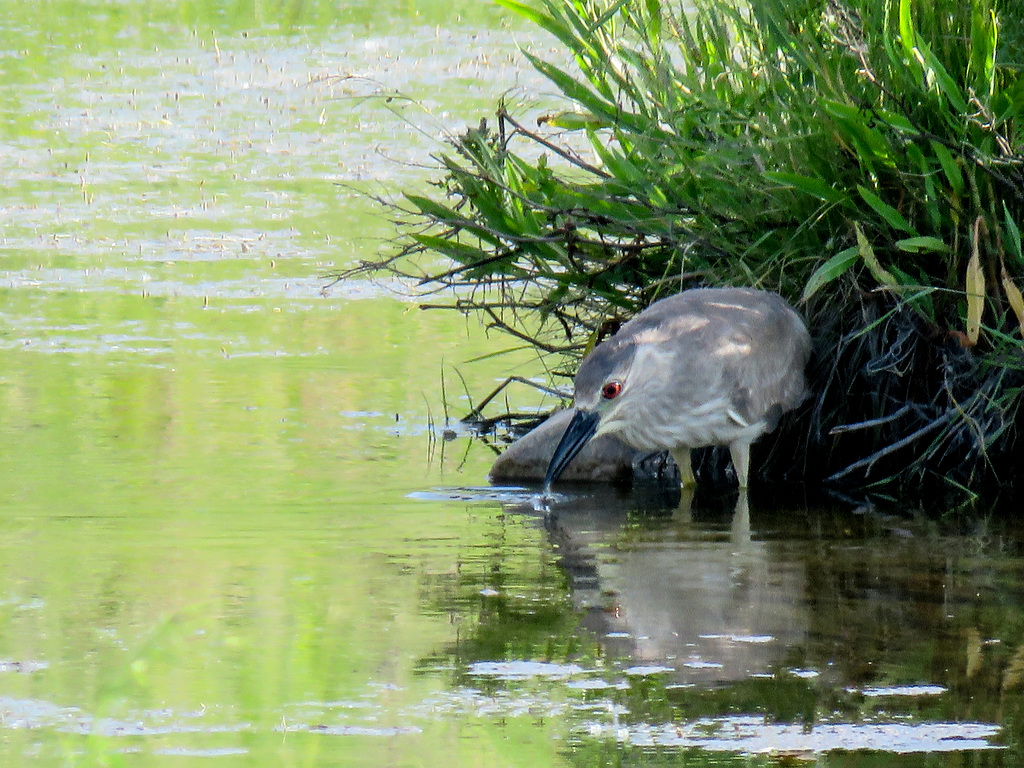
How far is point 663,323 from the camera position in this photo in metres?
5.92

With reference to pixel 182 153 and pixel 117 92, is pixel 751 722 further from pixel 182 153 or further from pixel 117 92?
pixel 117 92

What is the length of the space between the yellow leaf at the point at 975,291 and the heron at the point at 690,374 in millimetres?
638

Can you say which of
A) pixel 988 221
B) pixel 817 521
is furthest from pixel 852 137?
pixel 817 521

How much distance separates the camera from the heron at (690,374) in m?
5.82

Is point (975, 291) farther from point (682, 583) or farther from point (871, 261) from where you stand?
point (682, 583)

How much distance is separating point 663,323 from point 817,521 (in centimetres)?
→ 82

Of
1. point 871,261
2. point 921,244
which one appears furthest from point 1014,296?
point 871,261

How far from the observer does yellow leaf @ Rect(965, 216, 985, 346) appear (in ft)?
18.2

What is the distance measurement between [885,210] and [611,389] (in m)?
1.02

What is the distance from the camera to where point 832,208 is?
598cm

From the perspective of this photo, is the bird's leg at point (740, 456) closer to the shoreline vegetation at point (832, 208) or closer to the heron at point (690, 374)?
the heron at point (690, 374)

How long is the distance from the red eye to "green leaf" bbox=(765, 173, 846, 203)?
806 millimetres

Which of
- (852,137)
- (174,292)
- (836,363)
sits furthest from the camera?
(174,292)

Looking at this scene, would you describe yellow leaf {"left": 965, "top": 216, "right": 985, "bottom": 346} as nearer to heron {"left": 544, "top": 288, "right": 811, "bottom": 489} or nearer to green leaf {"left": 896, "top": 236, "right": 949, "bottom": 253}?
green leaf {"left": 896, "top": 236, "right": 949, "bottom": 253}
